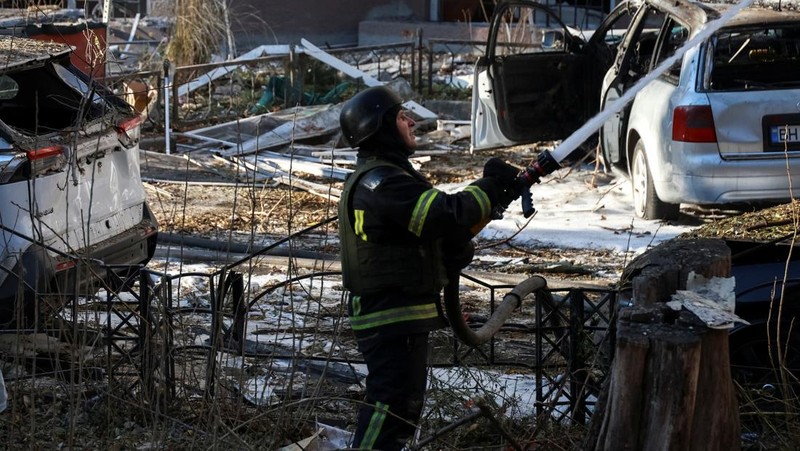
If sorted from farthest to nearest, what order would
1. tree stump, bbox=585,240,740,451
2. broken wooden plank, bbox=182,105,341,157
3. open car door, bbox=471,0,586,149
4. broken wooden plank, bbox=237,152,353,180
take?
1. broken wooden plank, bbox=182,105,341,157
2. broken wooden plank, bbox=237,152,353,180
3. open car door, bbox=471,0,586,149
4. tree stump, bbox=585,240,740,451

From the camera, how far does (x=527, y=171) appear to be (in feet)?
13.1

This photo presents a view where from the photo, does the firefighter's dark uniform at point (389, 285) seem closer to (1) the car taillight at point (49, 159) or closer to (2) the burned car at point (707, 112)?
(1) the car taillight at point (49, 159)

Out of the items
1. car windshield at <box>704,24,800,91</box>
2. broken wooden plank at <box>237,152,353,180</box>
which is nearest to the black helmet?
car windshield at <box>704,24,800,91</box>

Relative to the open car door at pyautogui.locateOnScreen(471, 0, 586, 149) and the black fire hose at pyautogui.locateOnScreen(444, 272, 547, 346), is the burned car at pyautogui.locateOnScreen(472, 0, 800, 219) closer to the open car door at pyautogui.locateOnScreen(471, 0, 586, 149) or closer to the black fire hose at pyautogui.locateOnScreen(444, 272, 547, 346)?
the open car door at pyautogui.locateOnScreen(471, 0, 586, 149)

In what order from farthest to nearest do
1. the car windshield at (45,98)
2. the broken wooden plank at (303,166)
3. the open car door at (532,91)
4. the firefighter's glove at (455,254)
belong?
the broken wooden plank at (303,166) → the open car door at (532,91) → the car windshield at (45,98) → the firefighter's glove at (455,254)

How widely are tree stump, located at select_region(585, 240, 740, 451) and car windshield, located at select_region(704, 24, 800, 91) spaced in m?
5.01

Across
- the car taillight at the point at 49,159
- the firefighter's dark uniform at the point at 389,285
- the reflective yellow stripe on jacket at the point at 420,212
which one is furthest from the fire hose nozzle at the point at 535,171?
the car taillight at the point at 49,159

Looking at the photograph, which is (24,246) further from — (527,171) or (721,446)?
(721,446)

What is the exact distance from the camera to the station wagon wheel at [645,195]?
8665 mm

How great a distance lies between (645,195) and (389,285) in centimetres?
519

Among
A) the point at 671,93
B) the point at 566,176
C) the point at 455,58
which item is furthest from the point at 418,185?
the point at 455,58

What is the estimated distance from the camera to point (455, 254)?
13.5ft

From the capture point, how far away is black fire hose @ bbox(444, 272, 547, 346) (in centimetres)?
416

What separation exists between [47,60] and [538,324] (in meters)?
3.36
